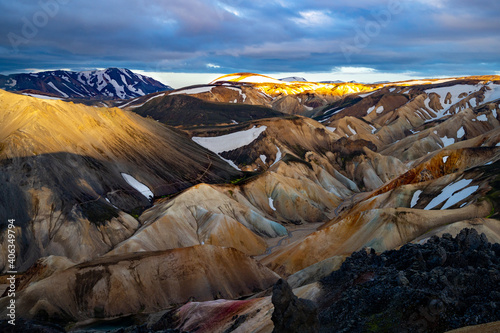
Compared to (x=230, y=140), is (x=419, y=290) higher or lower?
lower

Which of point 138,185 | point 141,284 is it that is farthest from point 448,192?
point 138,185

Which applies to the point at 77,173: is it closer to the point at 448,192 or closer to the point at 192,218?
the point at 192,218

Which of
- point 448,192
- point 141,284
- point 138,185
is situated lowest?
point 448,192

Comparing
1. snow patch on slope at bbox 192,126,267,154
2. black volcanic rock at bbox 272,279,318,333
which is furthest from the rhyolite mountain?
snow patch on slope at bbox 192,126,267,154

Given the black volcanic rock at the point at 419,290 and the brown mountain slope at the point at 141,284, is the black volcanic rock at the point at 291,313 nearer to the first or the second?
the black volcanic rock at the point at 419,290

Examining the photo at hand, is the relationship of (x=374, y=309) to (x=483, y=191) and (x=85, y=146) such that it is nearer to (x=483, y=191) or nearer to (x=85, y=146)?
(x=483, y=191)

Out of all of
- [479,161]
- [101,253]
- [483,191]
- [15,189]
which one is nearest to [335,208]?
[479,161]

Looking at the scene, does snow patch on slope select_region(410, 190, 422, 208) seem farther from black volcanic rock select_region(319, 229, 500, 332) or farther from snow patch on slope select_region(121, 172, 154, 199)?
snow patch on slope select_region(121, 172, 154, 199)
